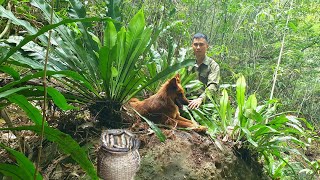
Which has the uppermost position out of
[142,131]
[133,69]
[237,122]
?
[133,69]

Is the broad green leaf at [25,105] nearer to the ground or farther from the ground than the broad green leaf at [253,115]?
farther from the ground

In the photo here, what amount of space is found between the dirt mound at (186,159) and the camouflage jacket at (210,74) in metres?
1.33

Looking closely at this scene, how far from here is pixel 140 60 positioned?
161 inches

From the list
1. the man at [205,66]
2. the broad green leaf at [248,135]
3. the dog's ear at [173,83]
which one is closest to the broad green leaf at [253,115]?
the broad green leaf at [248,135]

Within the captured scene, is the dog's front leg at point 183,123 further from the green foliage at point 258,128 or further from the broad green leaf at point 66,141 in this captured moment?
the broad green leaf at point 66,141

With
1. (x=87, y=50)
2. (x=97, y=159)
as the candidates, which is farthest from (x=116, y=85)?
(x=97, y=159)

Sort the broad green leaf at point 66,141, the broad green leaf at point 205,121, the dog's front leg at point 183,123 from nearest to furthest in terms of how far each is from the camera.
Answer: the broad green leaf at point 66,141
the dog's front leg at point 183,123
the broad green leaf at point 205,121

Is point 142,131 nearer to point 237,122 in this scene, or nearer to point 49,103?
point 49,103

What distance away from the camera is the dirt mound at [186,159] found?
3.09m

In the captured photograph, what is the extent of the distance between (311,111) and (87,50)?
8.72 m

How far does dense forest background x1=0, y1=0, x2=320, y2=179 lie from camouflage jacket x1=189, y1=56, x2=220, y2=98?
20 cm

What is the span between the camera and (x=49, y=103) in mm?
3068

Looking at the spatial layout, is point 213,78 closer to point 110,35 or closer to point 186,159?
point 186,159

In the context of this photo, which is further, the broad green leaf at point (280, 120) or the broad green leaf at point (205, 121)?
the broad green leaf at point (205, 121)
